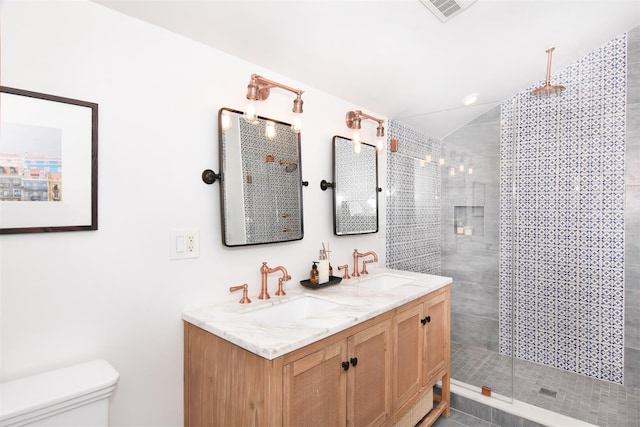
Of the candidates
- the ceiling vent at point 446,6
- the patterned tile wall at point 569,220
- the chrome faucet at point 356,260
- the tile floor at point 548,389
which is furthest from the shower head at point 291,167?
the tile floor at point 548,389

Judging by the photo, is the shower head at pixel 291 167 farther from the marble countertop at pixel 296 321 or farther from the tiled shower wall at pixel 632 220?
the tiled shower wall at pixel 632 220

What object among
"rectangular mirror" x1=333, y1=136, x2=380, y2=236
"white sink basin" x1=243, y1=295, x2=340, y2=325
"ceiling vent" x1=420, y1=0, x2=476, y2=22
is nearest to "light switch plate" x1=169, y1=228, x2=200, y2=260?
"white sink basin" x1=243, y1=295, x2=340, y2=325

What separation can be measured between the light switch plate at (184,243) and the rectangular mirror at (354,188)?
101 cm

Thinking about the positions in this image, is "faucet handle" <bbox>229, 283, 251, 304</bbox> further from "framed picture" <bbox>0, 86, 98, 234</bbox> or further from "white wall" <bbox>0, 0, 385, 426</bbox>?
"framed picture" <bbox>0, 86, 98, 234</bbox>

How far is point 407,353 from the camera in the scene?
1.89 meters

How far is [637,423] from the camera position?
2111 mm

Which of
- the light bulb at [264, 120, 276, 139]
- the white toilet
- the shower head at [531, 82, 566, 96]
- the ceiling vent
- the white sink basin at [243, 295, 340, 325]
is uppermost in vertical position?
the ceiling vent

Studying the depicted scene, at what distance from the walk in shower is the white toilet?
216 cm

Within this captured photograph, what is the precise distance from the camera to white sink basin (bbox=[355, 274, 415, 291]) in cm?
237

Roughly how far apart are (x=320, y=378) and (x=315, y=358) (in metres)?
0.10

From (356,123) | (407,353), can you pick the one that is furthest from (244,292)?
(356,123)

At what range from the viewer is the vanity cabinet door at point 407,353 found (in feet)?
5.87

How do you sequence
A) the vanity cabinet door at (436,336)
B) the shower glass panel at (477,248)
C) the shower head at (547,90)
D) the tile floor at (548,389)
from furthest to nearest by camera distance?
the shower head at (547,90), the shower glass panel at (477,248), the tile floor at (548,389), the vanity cabinet door at (436,336)

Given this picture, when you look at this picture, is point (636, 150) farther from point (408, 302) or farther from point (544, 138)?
point (408, 302)
